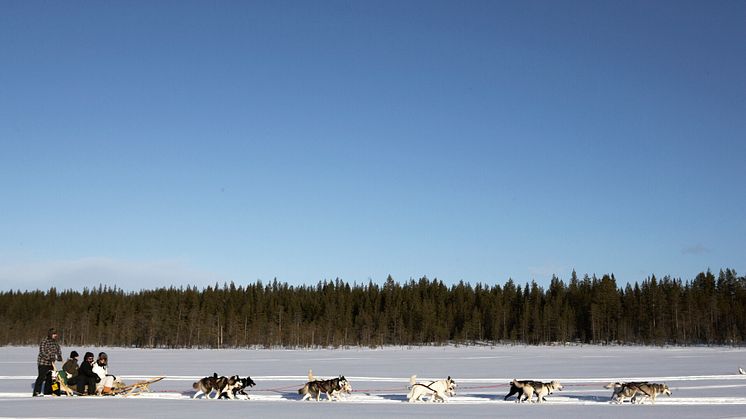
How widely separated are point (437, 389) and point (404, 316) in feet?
302

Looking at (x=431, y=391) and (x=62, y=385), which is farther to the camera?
(x=62, y=385)

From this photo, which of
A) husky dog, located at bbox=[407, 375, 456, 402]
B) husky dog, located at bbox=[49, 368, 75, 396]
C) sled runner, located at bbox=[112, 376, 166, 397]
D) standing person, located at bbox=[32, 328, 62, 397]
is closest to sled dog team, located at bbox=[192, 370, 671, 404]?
husky dog, located at bbox=[407, 375, 456, 402]

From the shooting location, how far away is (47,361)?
1939 centimetres

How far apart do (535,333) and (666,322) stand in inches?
741

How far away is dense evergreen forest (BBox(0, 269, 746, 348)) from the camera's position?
314 ft

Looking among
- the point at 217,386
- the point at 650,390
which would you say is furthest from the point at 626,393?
the point at 217,386

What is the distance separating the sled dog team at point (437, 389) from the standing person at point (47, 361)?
472 centimetres

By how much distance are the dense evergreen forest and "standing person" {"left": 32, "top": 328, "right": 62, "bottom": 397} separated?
79.7m

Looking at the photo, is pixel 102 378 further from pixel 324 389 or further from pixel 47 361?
pixel 324 389

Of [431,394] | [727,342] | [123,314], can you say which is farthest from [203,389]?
[123,314]

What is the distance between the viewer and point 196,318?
10794 cm

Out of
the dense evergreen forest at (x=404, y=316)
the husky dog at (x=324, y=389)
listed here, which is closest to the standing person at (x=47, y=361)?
the husky dog at (x=324, y=389)

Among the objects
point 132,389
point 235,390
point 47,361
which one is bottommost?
point 132,389

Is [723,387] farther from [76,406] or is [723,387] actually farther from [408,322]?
[408,322]
